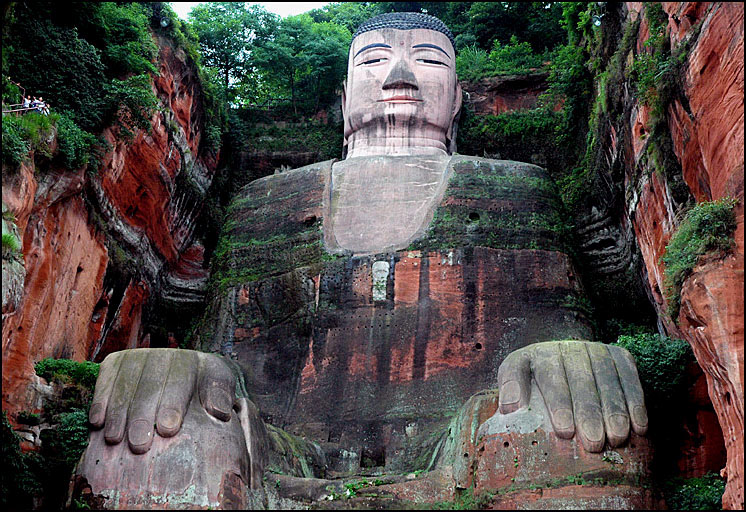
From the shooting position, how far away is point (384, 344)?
12344 mm

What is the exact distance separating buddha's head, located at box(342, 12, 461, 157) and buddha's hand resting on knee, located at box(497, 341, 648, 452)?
19.5 ft

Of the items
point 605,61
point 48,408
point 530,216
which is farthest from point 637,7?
point 48,408

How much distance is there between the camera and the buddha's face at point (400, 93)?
15211mm

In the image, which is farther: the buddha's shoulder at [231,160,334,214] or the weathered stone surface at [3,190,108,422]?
the buddha's shoulder at [231,160,334,214]

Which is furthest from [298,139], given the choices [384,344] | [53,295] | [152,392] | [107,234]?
[152,392]

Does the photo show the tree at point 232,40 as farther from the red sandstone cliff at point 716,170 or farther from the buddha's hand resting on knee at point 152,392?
the red sandstone cliff at point 716,170

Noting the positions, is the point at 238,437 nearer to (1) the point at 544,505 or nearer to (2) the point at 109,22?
(1) the point at 544,505

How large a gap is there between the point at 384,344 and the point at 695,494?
4365 millimetres

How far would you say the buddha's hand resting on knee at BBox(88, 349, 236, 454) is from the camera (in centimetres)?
892

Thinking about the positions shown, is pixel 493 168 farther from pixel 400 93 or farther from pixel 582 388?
pixel 582 388

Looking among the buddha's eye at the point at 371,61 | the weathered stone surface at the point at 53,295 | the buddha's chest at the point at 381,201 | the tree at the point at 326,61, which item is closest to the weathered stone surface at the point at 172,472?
the weathered stone surface at the point at 53,295

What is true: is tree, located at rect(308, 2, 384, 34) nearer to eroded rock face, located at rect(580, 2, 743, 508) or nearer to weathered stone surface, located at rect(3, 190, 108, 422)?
eroded rock face, located at rect(580, 2, 743, 508)

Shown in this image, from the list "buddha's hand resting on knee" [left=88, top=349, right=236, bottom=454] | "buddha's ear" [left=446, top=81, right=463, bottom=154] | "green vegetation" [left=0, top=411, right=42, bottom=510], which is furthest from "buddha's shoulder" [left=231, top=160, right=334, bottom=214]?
"green vegetation" [left=0, top=411, right=42, bottom=510]

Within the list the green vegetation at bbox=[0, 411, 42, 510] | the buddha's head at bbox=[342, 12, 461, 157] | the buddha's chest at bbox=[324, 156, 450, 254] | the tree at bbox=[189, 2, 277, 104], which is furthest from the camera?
the tree at bbox=[189, 2, 277, 104]
